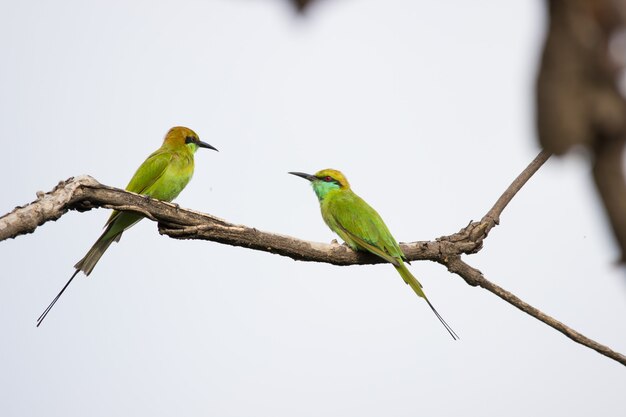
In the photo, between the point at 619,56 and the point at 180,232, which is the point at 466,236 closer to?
the point at 180,232

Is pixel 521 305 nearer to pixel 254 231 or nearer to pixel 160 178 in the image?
pixel 254 231

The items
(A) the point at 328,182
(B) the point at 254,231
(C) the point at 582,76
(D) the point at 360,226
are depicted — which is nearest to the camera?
(C) the point at 582,76

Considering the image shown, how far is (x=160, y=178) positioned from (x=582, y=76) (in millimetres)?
3982

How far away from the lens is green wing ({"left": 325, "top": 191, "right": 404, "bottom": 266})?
3.83m

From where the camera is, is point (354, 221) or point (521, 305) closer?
point (521, 305)

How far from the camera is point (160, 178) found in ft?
14.4

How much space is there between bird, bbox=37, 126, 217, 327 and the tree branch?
0.53 meters

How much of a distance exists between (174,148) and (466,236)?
7.18 ft

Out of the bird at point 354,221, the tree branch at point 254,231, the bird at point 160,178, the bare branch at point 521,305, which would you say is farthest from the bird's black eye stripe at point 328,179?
the bare branch at point 521,305

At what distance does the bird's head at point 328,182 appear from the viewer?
496 centimetres

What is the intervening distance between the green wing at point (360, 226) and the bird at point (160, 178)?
3.26ft

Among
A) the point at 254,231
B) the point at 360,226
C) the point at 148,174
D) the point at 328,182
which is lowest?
the point at 254,231

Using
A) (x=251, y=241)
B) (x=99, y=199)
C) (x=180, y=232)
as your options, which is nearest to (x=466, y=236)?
(x=251, y=241)

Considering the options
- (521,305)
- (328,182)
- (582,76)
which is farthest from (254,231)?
(582,76)
